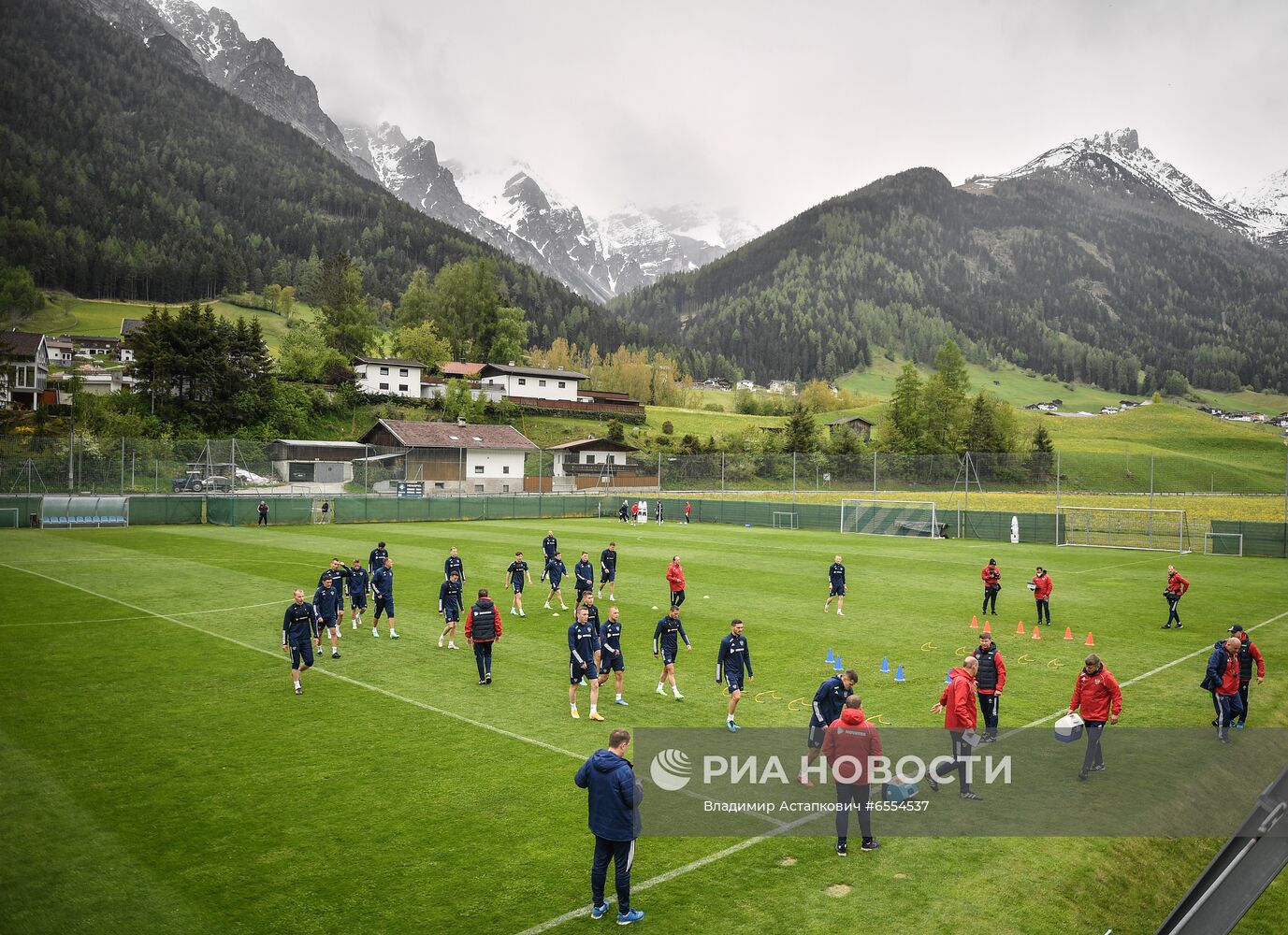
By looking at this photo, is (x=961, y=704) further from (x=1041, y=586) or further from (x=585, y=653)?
(x=1041, y=586)

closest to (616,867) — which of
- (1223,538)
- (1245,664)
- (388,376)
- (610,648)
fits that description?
(610,648)

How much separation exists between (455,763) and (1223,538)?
151ft

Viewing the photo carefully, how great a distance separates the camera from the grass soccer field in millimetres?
7805

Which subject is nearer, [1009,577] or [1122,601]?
[1122,601]

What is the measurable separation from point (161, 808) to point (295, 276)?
195465 mm

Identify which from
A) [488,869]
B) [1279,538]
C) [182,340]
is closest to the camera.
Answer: [488,869]

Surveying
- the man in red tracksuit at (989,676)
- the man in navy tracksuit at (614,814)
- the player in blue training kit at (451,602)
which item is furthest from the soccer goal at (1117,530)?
the man in navy tracksuit at (614,814)

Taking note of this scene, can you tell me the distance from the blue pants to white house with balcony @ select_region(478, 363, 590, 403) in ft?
335

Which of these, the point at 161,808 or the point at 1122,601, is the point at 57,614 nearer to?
the point at 161,808

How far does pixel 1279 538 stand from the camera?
40.7m

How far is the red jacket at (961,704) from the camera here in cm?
1021

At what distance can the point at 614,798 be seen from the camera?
7.20 m

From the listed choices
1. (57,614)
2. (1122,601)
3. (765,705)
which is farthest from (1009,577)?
(57,614)

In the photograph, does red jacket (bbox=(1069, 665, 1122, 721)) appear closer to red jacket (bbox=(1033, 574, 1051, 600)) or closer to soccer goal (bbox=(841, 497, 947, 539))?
→ red jacket (bbox=(1033, 574, 1051, 600))
